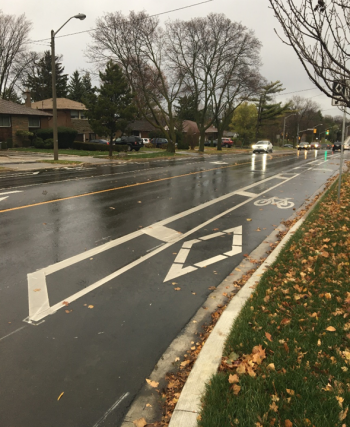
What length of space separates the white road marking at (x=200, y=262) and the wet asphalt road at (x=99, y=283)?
2cm

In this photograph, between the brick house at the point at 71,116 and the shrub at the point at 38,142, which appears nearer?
the shrub at the point at 38,142

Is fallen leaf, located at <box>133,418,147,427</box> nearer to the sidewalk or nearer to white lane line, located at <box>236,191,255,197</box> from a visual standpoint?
the sidewalk

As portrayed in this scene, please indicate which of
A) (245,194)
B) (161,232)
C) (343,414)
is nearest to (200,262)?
(161,232)

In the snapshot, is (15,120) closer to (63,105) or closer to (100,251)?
(63,105)

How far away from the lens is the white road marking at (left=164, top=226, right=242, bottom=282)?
19.9ft

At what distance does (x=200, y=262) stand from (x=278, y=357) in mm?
3106

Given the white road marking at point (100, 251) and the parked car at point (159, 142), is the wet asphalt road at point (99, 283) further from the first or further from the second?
the parked car at point (159, 142)

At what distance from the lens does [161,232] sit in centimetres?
822

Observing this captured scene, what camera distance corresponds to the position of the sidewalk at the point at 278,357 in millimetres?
2857

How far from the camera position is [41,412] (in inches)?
119

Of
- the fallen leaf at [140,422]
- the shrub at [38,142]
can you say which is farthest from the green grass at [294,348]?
the shrub at [38,142]

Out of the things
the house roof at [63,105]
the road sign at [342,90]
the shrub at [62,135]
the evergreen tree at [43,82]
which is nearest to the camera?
the road sign at [342,90]

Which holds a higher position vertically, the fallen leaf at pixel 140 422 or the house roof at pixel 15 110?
the house roof at pixel 15 110

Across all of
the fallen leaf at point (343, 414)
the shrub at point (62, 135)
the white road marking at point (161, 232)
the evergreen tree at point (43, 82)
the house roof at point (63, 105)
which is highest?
the evergreen tree at point (43, 82)
